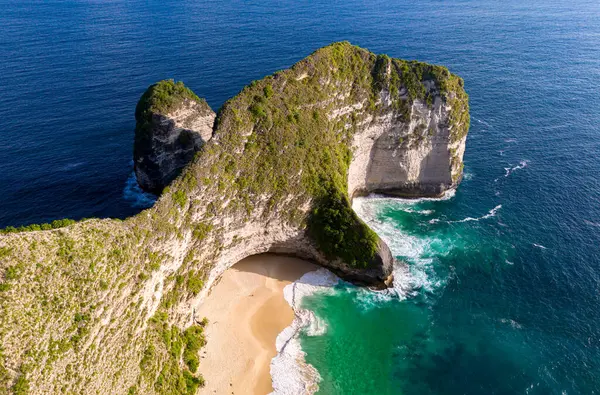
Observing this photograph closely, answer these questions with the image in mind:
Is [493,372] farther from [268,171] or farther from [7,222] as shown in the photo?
[7,222]

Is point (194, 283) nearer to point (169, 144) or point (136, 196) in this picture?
point (169, 144)

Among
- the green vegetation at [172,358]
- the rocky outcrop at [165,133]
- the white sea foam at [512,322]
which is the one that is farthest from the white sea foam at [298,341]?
the rocky outcrop at [165,133]

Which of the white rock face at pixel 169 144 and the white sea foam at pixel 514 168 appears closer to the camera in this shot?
the white rock face at pixel 169 144

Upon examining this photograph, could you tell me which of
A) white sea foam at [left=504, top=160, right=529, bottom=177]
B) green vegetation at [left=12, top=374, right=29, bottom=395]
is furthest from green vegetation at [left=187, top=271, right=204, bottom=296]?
white sea foam at [left=504, top=160, right=529, bottom=177]

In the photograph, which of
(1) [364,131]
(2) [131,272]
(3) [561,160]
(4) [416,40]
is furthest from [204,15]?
(2) [131,272]

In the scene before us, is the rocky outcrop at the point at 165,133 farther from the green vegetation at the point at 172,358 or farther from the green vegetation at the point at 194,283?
the green vegetation at the point at 172,358

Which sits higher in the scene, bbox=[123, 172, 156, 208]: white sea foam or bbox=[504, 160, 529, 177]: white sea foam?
bbox=[504, 160, 529, 177]: white sea foam

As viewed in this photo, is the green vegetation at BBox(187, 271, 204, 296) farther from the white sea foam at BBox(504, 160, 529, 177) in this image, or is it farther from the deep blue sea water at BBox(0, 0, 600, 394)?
the white sea foam at BBox(504, 160, 529, 177)
